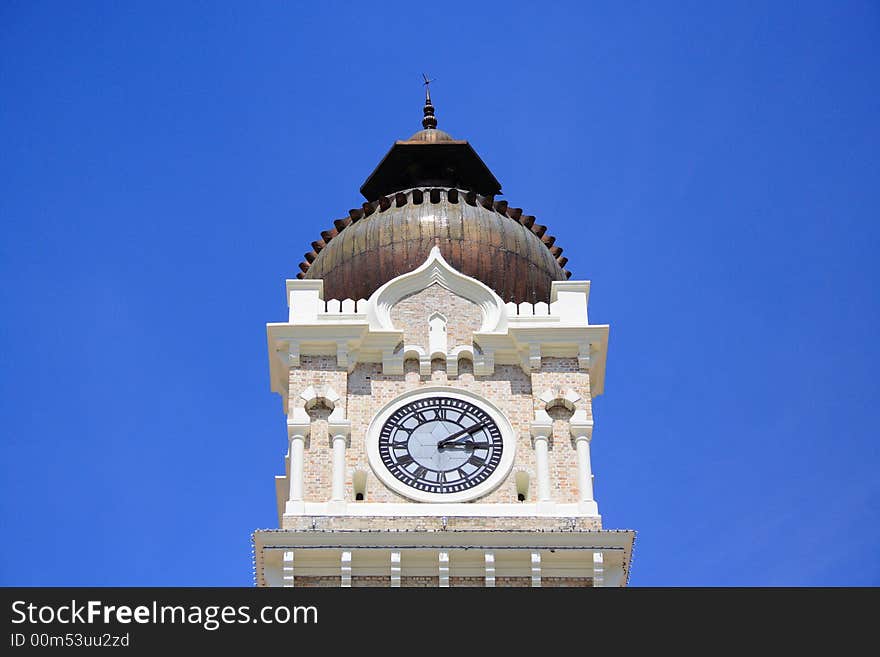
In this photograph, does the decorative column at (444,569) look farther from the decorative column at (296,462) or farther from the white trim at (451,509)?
the decorative column at (296,462)

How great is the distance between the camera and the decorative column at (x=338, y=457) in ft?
Result: 163

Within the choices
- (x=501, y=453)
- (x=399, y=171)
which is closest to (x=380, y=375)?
(x=501, y=453)

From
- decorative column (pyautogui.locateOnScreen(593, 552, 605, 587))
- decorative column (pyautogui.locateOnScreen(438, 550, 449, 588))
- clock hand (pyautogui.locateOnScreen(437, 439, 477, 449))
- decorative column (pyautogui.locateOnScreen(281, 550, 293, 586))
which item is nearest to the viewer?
decorative column (pyautogui.locateOnScreen(281, 550, 293, 586))

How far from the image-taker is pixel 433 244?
55.2 m

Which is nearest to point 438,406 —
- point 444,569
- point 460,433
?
point 460,433

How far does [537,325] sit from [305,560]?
9.12m

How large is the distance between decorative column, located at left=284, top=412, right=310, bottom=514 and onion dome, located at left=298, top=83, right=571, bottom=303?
480 centimetres

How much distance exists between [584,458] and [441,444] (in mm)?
3344

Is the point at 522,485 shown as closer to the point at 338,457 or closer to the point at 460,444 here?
the point at 460,444

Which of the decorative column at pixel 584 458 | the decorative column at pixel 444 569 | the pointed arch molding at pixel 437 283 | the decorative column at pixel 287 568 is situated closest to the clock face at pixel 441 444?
the decorative column at pixel 584 458

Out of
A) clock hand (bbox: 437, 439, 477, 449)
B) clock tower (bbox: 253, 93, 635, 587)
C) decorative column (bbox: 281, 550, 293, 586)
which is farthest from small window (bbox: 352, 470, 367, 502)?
decorative column (bbox: 281, 550, 293, 586)

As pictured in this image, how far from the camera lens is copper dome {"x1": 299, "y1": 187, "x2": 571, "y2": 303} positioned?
2162 inches

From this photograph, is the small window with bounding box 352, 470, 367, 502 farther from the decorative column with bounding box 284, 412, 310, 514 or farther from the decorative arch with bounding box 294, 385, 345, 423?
the decorative arch with bounding box 294, 385, 345, 423

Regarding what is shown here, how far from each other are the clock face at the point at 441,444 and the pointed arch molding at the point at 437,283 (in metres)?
2.42
